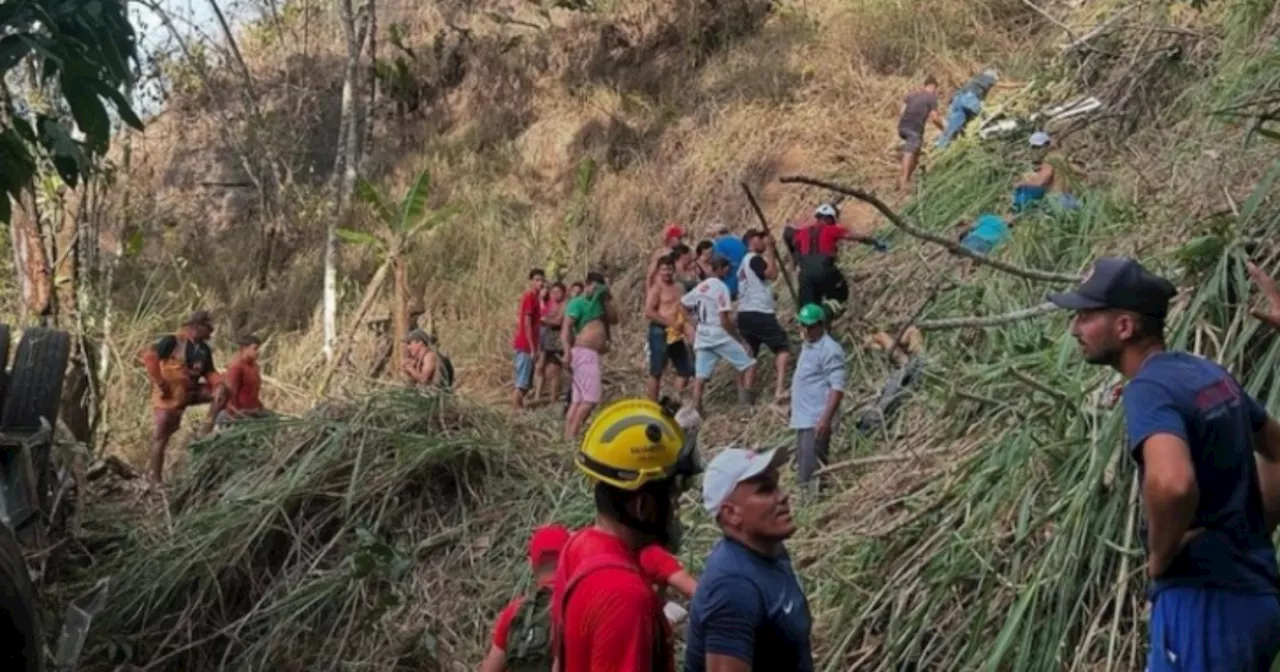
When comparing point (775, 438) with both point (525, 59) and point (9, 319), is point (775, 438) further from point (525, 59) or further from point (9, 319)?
point (525, 59)

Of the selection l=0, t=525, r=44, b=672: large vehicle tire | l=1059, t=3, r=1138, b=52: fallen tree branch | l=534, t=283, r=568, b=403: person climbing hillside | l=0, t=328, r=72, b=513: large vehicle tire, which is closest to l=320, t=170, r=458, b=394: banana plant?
l=534, t=283, r=568, b=403: person climbing hillside

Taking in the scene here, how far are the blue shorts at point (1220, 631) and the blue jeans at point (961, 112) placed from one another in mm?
11437

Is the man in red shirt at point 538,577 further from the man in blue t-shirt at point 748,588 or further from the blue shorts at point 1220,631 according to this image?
the blue shorts at point 1220,631

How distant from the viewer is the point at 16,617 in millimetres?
5250

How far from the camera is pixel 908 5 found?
1759 cm

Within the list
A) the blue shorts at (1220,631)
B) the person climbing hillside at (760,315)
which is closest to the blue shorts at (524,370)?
the person climbing hillside at (760,315)

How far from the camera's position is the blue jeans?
1423 centimetres

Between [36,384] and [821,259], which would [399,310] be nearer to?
[821,259]

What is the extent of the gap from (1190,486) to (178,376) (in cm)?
955

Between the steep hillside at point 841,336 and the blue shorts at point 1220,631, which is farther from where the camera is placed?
the steep hillside at point 841,336

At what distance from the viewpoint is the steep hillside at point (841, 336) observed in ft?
16.8

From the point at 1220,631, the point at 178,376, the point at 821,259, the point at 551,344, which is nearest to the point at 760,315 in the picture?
the point at 821,259

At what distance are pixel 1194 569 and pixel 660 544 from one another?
3.95 ft

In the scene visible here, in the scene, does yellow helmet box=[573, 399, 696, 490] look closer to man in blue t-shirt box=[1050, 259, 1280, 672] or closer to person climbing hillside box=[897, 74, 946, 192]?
man in blue t-shirt box=[1050, 259, 1280, 672]
